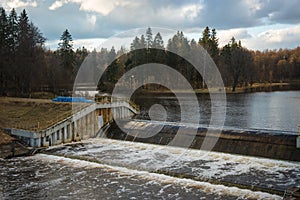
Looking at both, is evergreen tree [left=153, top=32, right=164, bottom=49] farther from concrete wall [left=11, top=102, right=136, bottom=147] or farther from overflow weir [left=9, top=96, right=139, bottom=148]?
concrete wall [left=11, top=102, right=136, bottom=147]

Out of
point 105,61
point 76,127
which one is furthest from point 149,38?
point 76,127

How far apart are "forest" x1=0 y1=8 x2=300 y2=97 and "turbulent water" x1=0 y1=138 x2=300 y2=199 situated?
25.9 meters

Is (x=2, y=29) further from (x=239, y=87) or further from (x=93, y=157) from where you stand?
(x=239, y=87)

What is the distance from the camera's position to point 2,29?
5200cm

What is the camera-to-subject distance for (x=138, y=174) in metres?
19.7

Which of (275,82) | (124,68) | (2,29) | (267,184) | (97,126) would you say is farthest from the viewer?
(275,82)

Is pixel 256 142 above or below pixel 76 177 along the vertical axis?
above

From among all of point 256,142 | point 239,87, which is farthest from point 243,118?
point 239,87

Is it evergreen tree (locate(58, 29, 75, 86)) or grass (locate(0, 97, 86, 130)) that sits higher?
evergreen tree (locate(58, 29, 75, 86))

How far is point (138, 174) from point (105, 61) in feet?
258

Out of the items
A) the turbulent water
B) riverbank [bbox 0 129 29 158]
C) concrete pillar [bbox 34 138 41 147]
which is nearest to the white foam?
the turbulent water

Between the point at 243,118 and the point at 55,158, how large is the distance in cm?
2193

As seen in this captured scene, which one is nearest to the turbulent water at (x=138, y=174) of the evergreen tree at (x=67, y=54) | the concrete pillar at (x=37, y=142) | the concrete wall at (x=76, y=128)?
the concrete pillar at (x=37, y=142)

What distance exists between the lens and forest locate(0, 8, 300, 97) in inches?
1868
